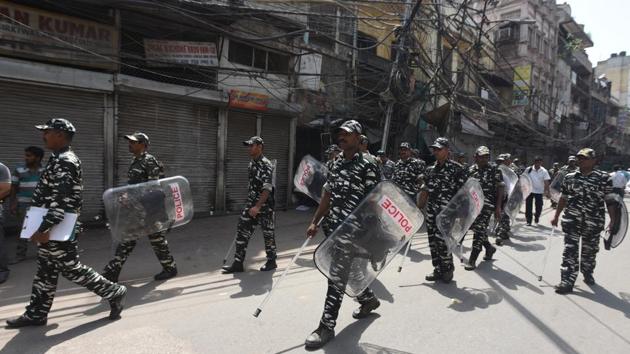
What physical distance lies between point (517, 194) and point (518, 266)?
2.07 metres

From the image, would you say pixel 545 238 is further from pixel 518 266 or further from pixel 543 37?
pixel 543 37

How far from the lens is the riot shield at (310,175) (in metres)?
7.01

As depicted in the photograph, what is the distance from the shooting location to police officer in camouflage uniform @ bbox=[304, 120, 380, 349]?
10.4 feet

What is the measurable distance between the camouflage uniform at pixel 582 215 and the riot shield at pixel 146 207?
4555mm

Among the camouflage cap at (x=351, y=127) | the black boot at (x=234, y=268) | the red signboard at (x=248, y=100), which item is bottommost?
the black boot at (x=234, y=268)

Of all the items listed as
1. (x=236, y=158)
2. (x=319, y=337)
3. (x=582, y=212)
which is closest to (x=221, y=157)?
(x=236, y=158)

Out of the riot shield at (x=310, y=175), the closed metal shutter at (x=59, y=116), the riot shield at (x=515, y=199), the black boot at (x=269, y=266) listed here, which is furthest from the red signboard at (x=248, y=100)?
the riot shield at (x=515, y=199)

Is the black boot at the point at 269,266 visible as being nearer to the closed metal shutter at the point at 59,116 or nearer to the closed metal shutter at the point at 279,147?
the closed metal shutter at the point at 59,116

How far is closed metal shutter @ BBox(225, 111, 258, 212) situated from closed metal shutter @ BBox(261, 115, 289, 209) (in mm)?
490

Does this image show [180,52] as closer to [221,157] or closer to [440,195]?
[221,157]

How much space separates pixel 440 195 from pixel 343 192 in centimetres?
211

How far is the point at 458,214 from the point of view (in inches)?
191

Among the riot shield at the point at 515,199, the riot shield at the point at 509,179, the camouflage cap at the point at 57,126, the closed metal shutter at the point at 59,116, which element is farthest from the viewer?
the riot shield at the point at 515,199

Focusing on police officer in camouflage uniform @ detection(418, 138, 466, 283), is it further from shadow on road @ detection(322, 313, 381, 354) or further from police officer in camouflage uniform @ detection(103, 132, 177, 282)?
police officer in camouflage uniform @ detection(103, 132, 177, 282)
